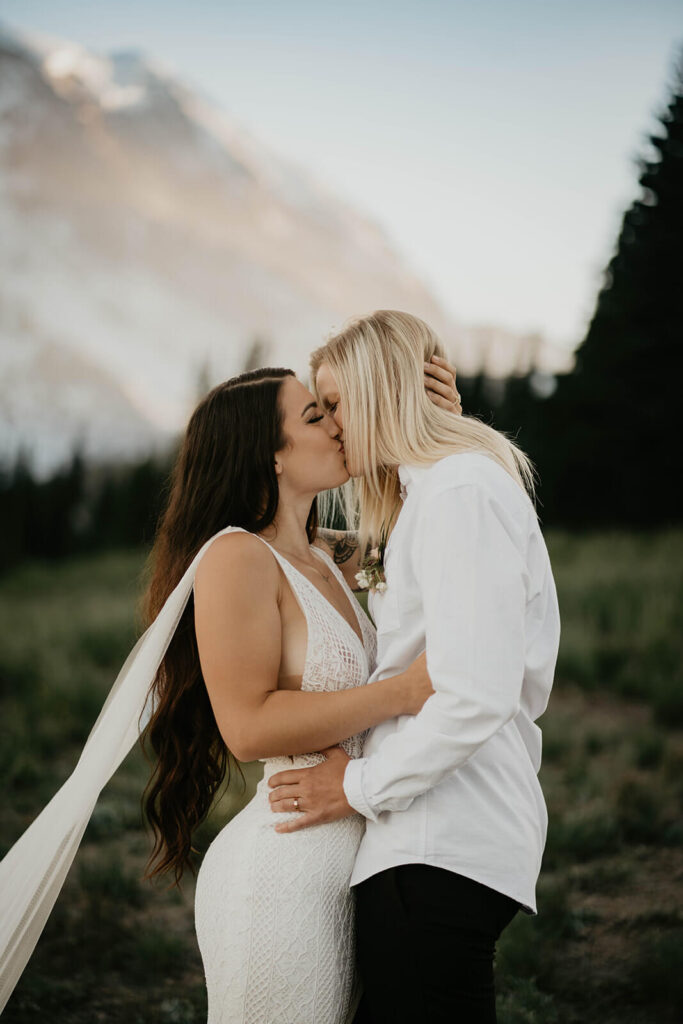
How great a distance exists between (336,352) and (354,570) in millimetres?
911

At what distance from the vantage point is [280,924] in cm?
202

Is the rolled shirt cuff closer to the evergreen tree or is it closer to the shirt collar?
the shirt collar

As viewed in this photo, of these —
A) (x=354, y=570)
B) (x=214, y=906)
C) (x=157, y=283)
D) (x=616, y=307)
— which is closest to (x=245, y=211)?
(x=157, y=283)

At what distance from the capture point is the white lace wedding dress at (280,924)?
201cm

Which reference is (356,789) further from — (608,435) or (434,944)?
(608,435)

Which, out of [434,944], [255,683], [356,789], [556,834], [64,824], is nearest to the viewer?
[434,944]

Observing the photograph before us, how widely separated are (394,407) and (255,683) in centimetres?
79

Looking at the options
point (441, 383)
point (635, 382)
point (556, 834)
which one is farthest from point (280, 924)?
point (635, 382)

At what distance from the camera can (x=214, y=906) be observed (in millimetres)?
2117

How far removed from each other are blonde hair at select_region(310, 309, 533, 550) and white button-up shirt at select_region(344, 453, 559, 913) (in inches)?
3.7

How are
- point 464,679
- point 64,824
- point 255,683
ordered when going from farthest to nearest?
point 64,824 → point 255,683 → point 464,679

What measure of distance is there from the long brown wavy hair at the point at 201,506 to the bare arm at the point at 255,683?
302mm

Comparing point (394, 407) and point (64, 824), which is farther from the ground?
point (394, 407)

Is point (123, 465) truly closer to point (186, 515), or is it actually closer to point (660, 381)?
point (660, 381)
